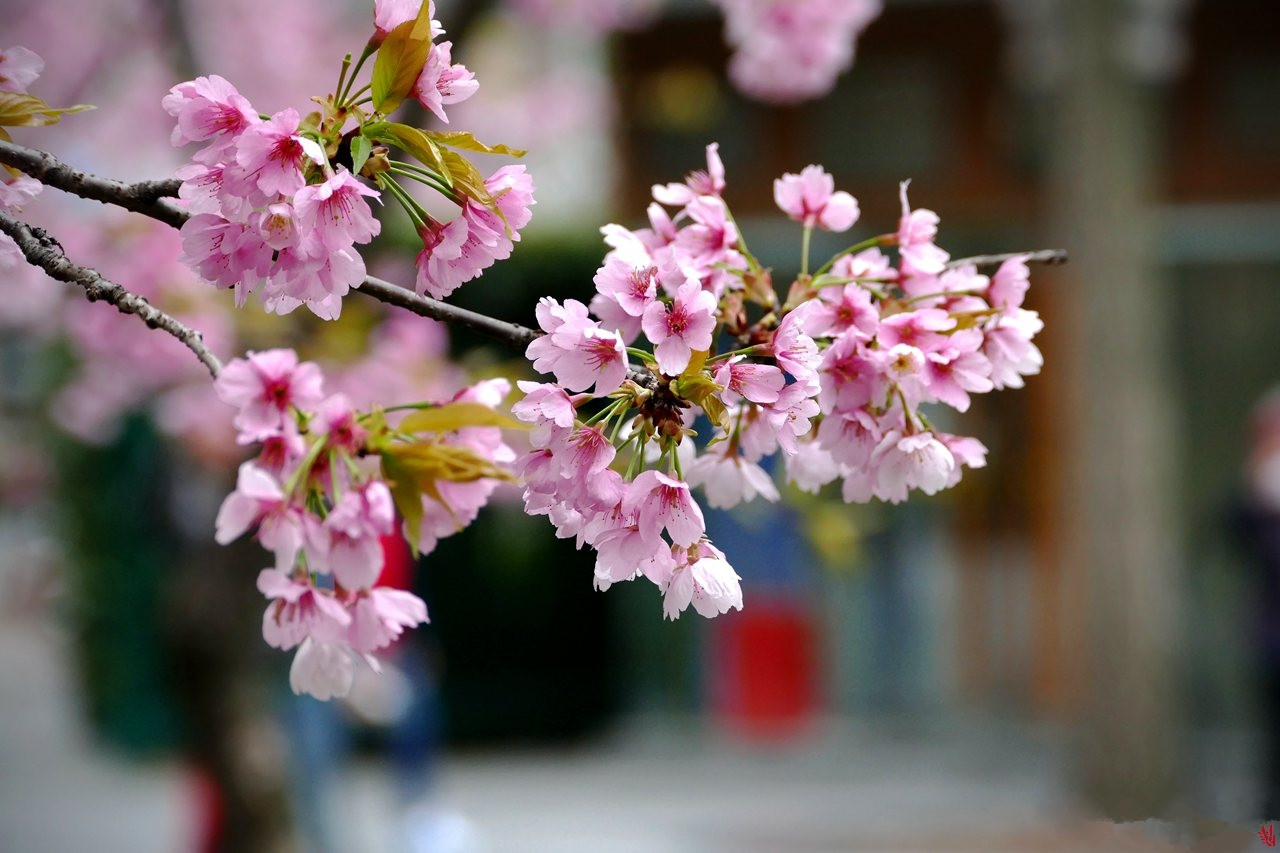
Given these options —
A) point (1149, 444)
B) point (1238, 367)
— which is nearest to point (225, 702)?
point (1149, 444)

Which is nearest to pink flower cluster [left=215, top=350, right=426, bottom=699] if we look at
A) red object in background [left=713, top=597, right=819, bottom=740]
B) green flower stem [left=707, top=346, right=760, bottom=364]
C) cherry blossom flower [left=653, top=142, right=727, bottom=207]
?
green flower stem [left=707, top=346, right=760, bottom=364]

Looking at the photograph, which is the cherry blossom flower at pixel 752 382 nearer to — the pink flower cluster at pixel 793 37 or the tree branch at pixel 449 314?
the tree branch at pixel 449 314

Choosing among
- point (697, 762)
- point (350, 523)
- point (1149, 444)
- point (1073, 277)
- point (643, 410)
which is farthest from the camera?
point (697, 762)

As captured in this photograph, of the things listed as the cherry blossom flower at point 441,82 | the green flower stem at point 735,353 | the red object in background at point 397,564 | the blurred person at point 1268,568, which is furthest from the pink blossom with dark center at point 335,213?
the blurred person at point 1268,568

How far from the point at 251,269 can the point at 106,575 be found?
7.26 meters

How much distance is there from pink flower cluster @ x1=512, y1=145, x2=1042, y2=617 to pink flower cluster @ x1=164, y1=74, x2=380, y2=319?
19 cm

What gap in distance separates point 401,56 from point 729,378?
15.9 inches

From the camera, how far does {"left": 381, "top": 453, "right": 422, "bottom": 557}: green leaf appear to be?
122 cm

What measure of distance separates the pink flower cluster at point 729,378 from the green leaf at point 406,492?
0.10 meters

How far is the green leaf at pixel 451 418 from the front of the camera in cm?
121

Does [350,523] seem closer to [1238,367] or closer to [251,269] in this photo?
[251,269]

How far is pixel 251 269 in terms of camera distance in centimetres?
129

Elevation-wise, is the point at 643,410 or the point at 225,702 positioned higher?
the point at 643,410

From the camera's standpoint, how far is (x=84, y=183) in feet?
4.28
